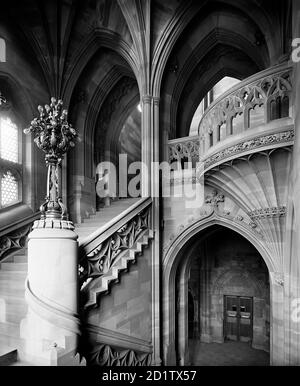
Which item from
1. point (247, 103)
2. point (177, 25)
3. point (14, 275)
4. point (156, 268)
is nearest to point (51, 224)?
point (14, 275)

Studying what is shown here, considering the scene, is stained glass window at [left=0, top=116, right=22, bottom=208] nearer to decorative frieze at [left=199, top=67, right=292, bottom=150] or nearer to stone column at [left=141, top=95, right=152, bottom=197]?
stone column at [left=141, top=95, right=152, bottom=197]

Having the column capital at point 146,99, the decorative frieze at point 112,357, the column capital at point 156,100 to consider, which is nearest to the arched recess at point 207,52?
the column capital at point 156,100

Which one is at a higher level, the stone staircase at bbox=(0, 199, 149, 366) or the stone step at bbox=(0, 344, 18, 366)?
the stone staircase at bbox=(0, 199, 149, 366)

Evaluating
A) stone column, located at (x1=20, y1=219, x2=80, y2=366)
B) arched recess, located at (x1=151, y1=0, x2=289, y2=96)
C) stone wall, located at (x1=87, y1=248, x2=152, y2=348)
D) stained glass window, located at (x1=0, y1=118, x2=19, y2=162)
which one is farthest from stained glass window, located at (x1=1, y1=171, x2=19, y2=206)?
arched recess, located at (x1=151, y1=0, x2=289, y2=96)

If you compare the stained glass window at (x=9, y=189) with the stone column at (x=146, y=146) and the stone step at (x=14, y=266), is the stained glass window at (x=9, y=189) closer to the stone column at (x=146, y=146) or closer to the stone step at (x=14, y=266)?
the stone step at (x=14, y=266)

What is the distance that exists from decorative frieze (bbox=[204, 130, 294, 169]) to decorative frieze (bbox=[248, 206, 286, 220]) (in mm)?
1113

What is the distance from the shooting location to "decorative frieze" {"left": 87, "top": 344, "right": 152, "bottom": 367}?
4.53 metres

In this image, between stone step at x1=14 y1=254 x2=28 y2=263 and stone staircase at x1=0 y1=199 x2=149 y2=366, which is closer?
stone staircase at x1=0 y1=199 x2=149 y2=366

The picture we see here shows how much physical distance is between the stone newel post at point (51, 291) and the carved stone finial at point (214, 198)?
328cm

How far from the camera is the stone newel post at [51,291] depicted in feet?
12.1

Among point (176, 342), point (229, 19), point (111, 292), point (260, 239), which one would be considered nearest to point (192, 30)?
point (229, 19)

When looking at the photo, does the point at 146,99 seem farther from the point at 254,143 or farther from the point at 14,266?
the point at 14,266

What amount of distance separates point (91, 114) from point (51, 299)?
21.9 ft

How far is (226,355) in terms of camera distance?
31.7ft
